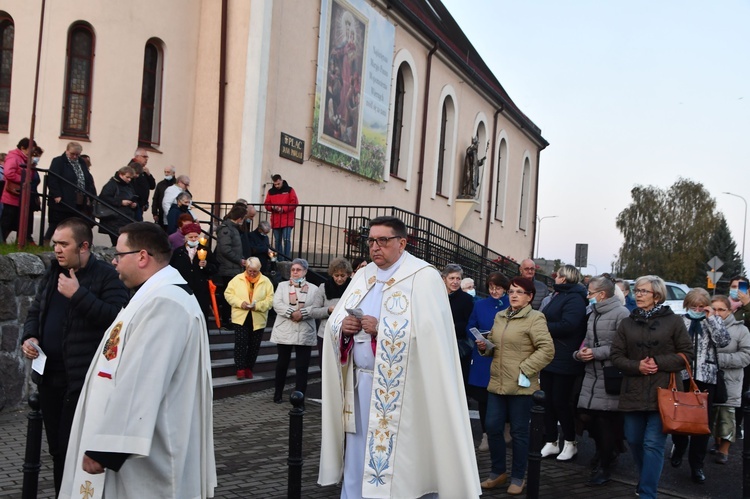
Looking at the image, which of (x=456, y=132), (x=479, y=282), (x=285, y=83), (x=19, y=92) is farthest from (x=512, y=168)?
(x=19, y=92)

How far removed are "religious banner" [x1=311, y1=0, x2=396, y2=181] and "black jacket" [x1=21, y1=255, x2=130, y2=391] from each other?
1526 centimetres

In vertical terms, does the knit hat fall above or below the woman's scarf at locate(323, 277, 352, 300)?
above

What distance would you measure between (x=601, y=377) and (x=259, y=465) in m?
3.23

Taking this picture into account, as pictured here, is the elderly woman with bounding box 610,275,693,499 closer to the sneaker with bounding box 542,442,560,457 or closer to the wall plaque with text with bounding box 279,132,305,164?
the sneaker with bounding box 542,442,560,457

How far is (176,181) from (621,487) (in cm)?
971

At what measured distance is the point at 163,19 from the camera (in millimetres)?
17547

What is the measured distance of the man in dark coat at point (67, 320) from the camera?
16.3 feet

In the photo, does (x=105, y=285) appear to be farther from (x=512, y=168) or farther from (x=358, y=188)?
(x=512, y=168)

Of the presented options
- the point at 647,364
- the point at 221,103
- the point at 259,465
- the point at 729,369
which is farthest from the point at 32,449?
the point at 221,103

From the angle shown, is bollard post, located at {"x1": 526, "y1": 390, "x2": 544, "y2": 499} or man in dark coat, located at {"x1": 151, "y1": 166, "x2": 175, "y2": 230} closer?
bollard post, located at {"x1": 526, "y1": 390, "x2": 544, "y2": 499}

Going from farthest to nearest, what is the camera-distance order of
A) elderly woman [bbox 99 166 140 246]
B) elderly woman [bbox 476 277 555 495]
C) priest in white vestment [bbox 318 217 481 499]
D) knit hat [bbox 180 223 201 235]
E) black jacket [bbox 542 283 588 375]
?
elderly woman [bbox 99 166 140 246], knit hat [bbox 180 223 201 235], black jacket [bbox 542 283 588 375], elderly woman [bbox 476 277 555 495], priest in white vestment [bbox 318 217 481 499]

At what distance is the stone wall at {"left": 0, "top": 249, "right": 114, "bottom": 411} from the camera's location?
9016 mm

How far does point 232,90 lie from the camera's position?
1830cm

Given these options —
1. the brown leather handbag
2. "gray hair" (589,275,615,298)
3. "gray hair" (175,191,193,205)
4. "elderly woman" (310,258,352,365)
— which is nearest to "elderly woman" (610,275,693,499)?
the brown leather handbag
